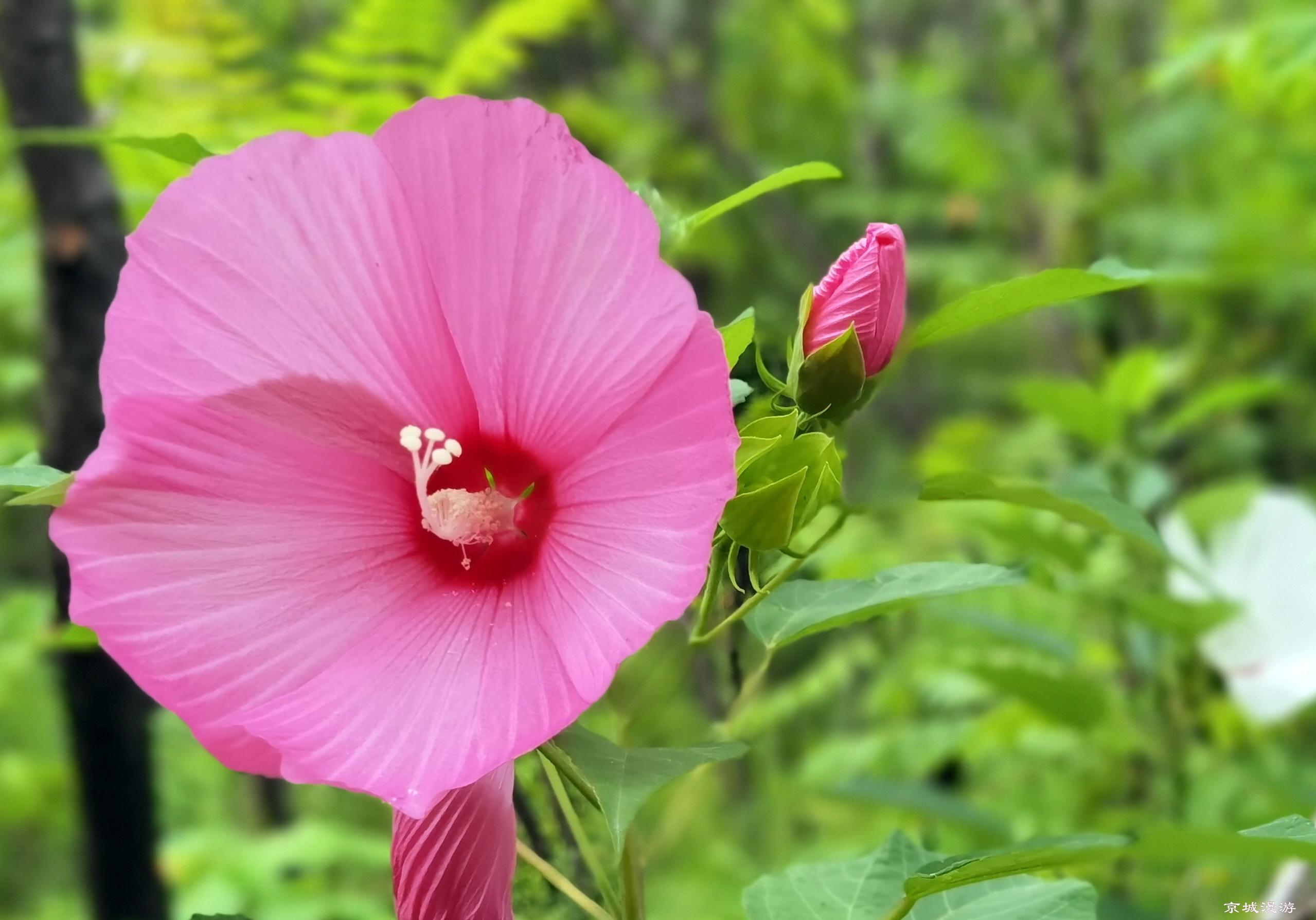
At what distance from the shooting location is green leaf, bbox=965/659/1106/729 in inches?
29.0

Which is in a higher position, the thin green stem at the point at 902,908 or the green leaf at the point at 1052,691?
the green leaf at the point at 1052,691

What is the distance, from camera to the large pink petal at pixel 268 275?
28 cm

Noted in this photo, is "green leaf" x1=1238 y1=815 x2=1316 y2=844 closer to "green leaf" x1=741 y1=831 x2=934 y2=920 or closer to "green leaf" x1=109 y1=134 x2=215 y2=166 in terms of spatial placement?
"green leaf" x1=741 y1=831 x2=934 y2=920

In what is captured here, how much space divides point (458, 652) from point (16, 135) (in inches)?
15.4

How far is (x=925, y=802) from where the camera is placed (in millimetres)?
763

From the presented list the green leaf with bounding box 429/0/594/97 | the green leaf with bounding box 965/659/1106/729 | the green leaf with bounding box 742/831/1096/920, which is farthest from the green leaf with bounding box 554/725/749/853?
the green leaf with bounding box 429/0/594/97

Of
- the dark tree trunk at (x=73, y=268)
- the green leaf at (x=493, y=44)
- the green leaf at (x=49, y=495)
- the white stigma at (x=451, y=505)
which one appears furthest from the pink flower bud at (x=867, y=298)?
the green leaf at (x=493, y=44)

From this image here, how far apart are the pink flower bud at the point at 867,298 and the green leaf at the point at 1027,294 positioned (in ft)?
0.05

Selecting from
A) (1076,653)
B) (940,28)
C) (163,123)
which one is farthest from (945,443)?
(940,28)

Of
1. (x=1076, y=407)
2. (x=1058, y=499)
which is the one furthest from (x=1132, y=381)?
(x=1058, y=499)

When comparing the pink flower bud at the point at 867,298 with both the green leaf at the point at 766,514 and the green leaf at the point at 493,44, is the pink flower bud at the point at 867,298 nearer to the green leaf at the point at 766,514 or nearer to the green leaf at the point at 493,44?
the green leaf at the point at 766,514

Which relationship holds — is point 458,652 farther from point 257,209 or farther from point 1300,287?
point 1300,287

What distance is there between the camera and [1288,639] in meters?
0.91

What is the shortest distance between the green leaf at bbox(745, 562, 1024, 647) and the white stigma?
0.08 metres
